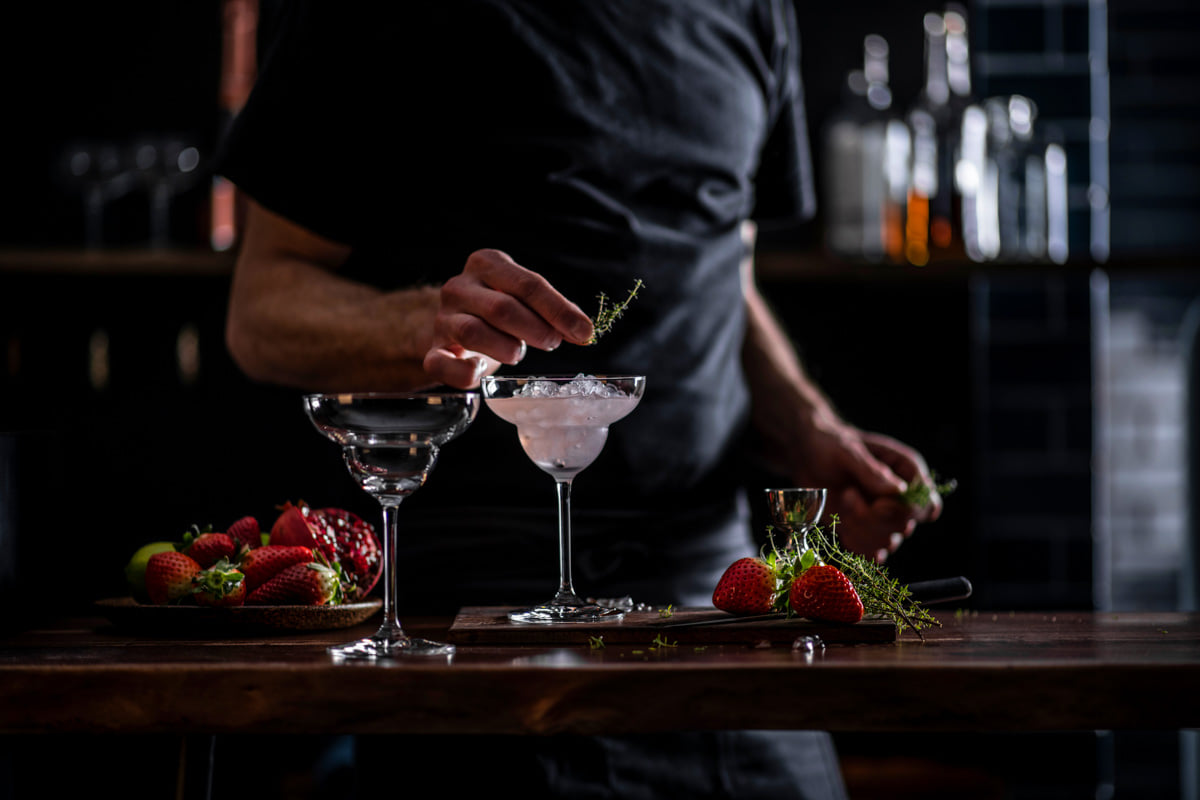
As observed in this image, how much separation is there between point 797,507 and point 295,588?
483mm

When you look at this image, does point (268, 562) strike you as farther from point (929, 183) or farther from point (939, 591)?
point (929, 183)

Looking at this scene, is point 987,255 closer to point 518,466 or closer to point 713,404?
point 713,404

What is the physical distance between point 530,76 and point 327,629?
73cm

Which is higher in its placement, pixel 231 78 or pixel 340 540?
pixel 231 78

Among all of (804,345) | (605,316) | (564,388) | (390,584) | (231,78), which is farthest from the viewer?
(804,345)

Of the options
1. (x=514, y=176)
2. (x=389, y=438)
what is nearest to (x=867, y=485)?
(x=514, y=176)

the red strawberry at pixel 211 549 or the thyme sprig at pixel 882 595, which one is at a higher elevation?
the red strawberry at pixel 211 549

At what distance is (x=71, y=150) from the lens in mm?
2656

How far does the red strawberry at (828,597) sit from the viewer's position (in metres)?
1.01

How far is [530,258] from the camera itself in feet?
4.69

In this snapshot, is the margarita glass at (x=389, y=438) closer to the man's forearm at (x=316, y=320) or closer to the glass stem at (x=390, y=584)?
the glass stem at (x=390, y=584)

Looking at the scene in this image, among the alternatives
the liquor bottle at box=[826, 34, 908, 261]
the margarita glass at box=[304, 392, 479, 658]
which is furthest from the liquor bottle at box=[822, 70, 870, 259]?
the margarita glass at box=[304, 392, 479, 658]

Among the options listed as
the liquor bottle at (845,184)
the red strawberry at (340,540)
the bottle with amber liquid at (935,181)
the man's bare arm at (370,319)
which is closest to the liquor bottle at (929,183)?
the bottle with amber liquid at (935,181)

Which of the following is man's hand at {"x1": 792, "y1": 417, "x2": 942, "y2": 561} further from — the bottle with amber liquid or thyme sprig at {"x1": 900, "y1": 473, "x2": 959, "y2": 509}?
the bottle with amber liquid
